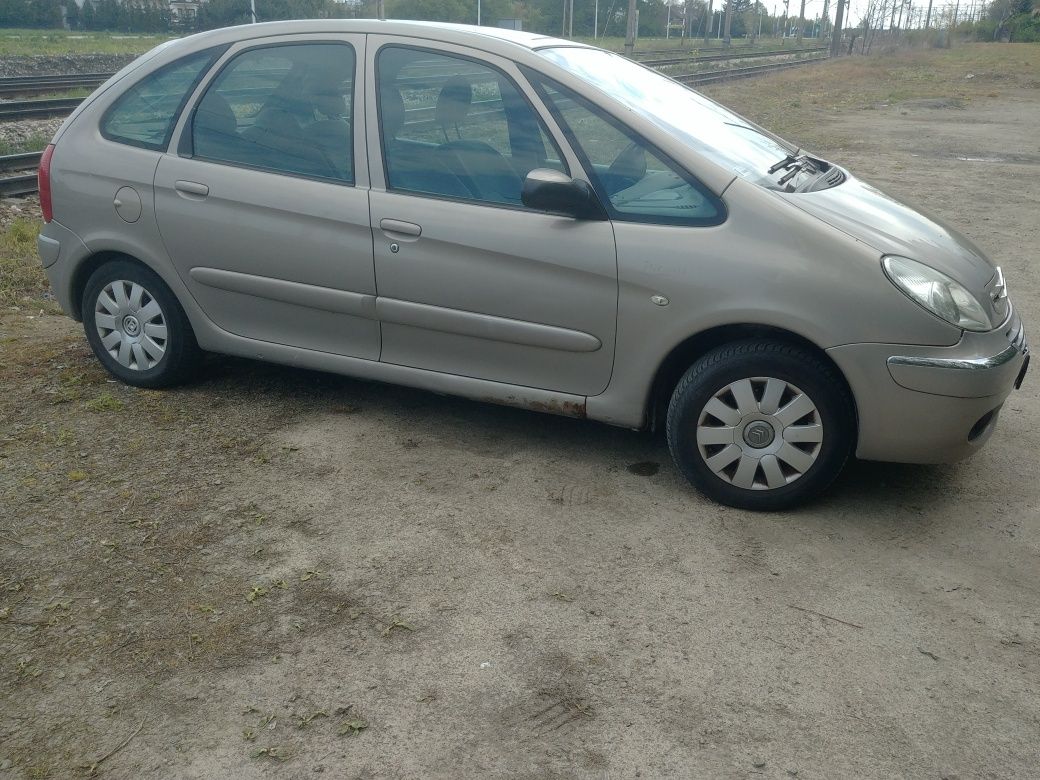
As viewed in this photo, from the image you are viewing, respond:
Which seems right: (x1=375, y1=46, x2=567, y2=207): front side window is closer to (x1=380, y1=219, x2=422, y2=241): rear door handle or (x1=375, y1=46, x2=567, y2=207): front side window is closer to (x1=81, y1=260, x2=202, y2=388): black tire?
(x1=380, y1=219, x2=422, y2=241): rear door handle

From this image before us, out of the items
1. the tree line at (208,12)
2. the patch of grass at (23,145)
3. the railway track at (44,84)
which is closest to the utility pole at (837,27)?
the tree line at (208,12)

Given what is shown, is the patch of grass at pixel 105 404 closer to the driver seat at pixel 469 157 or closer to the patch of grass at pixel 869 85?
the driver seat at pixel 469 157

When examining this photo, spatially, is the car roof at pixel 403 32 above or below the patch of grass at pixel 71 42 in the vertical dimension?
above

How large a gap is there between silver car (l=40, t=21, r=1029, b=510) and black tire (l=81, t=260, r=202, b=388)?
0.05ft

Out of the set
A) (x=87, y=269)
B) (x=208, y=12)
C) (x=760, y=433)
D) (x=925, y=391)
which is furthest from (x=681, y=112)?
(x=208, y=12)

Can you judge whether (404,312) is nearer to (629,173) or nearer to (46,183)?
(629,173)

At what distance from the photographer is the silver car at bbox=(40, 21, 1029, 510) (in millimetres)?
3947

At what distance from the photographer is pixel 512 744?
2.83m

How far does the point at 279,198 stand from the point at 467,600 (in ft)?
6.98

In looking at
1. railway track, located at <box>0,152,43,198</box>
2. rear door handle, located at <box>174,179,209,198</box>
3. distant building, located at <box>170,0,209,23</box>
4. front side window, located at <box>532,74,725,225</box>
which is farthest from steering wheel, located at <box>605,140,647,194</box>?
distant building, located at <box>170,0,209,23</box>

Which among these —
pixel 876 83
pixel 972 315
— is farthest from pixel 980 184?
pixel 876 83

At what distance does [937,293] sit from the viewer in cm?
390

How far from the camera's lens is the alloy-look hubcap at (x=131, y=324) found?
5.16 metres

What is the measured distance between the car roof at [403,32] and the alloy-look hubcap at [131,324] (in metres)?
1.20
